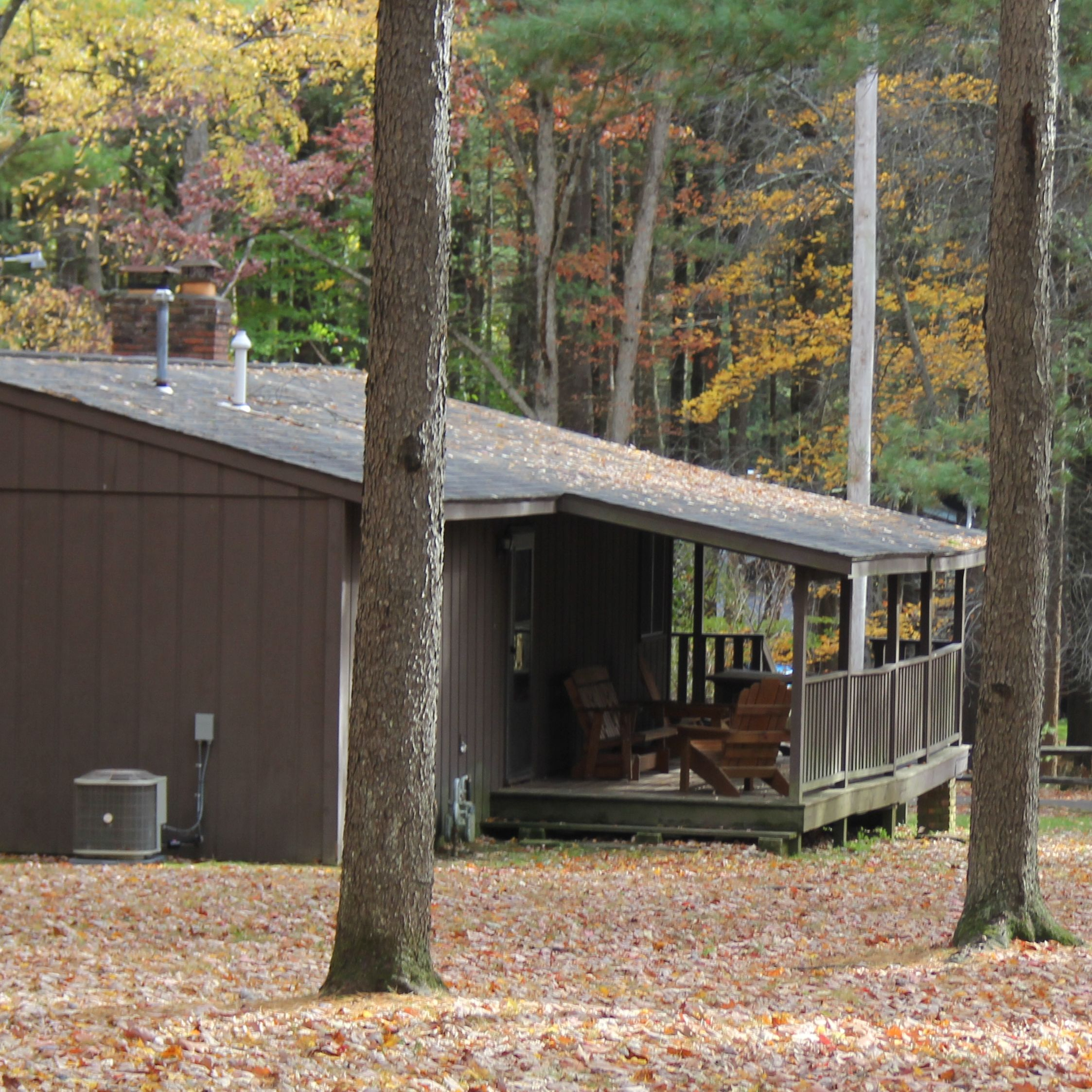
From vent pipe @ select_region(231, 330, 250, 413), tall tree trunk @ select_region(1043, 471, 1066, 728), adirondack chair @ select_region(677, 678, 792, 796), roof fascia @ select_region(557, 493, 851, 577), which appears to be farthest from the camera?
tall tree trunk @ select_region(1043, 471, 1066, 728)

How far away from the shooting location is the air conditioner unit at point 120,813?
11.0 metres

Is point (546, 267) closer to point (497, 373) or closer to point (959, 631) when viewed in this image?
point (497, 373)

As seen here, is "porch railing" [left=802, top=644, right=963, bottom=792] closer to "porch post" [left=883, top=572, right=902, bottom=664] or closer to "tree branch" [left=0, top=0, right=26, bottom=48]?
"porch post" [left=883, top=572, right=902, bottom=664]

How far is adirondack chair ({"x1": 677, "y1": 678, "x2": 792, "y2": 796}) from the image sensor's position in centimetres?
1320

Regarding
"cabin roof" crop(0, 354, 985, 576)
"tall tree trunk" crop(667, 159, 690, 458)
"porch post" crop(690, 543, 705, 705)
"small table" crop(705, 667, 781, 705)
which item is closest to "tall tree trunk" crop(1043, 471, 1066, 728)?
"cabin roof" crop(0, 354, 985, 576)

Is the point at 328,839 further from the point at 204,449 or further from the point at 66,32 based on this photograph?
the point at 66,32

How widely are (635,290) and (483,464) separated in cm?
1375

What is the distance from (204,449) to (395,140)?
5.23m

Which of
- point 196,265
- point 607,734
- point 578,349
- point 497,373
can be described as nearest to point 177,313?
point 196,265

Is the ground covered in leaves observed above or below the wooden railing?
below

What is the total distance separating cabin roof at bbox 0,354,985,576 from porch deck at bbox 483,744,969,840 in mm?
2062

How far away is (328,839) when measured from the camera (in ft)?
36.5

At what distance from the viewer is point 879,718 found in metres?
14.4

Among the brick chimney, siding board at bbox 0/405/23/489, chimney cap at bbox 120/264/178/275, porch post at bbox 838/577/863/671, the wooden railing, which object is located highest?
chimney cap at bbox 120/264/178/275
